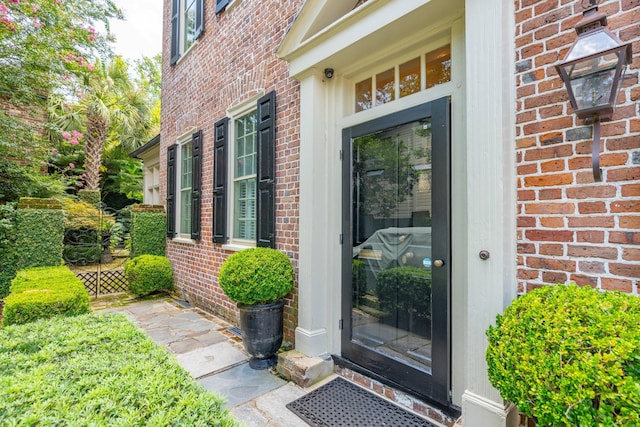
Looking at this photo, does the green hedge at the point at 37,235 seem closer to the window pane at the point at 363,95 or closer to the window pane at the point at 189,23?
the window pane at the point at 189,23

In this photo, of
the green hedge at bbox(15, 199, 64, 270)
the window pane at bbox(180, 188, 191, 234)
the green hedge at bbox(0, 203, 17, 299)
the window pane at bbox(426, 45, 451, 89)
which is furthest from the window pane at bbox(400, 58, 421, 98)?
the green hedge at bbox(0, 203, 17, 299)

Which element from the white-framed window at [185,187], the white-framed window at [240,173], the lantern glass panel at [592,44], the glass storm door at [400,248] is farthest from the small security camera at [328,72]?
the white-framed window at [185,187]

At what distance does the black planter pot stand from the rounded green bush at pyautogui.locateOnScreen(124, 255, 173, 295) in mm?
3894

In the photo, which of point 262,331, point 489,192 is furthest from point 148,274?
point 489,192

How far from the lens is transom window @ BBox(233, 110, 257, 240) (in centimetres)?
458

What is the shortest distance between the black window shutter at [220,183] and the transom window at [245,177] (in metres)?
0.17

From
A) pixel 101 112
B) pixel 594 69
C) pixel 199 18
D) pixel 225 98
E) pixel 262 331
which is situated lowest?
pixel 262 331

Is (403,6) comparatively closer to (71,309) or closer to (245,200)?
(245,200)

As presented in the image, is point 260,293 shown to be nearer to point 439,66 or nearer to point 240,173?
point 240,173

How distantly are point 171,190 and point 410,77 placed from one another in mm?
5732

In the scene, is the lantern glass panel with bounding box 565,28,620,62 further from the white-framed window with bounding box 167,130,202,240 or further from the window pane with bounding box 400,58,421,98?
the white-framed window with bounding box 167,130,202,240

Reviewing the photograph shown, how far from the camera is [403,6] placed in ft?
7.69

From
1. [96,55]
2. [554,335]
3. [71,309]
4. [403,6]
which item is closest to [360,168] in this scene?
[403,6]

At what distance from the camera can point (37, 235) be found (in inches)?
210
